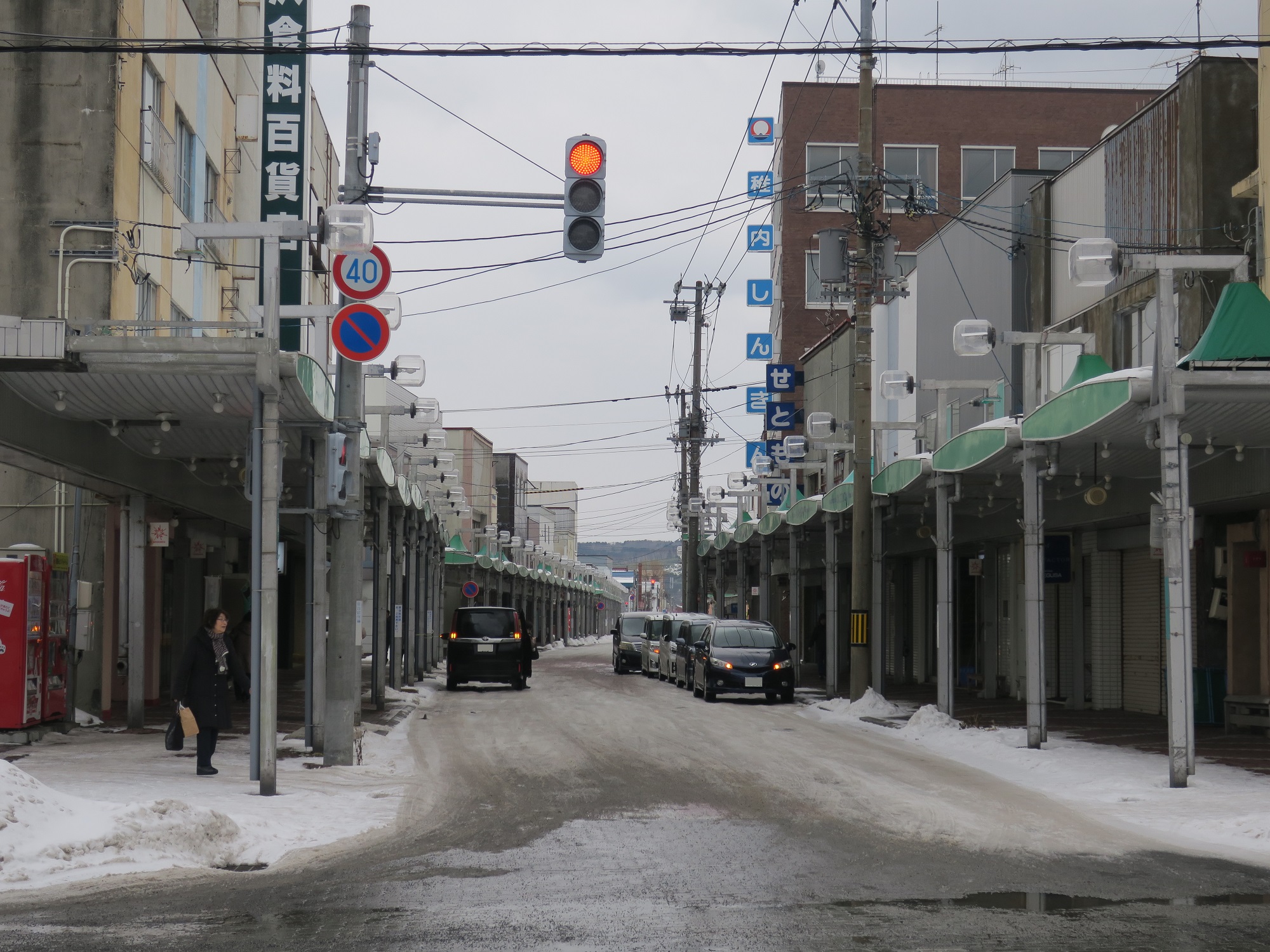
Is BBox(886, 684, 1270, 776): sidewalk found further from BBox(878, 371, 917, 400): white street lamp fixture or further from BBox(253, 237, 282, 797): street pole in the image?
BBox(253, 237, 282, 797): street pole

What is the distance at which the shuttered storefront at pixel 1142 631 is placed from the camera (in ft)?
82.5

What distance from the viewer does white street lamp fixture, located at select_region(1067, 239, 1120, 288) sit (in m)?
14.8

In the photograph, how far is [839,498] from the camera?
2978cm

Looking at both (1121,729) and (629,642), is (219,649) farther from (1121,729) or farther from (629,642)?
(629,642)

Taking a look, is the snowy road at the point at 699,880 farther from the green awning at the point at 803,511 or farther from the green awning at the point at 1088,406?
the green awning at the point at 803,511

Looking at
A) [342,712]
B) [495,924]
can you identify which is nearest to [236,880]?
[495,924]

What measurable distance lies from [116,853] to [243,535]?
24.4m

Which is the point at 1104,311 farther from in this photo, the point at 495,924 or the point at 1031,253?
the point at 495,924

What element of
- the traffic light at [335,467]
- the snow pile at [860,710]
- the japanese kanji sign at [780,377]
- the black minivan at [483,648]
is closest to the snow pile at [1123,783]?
the snow pile at [860,710]

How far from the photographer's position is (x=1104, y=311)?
25.2 metres

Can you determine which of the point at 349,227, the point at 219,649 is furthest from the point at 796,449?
the point at 349,227

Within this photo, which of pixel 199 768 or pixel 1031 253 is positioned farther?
pixel 1031 253

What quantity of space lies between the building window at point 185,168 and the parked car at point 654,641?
1829 centimetres

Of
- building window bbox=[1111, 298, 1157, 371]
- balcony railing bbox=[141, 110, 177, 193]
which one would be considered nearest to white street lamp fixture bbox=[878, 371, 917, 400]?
building window bbox=[1111, 298, 1157, 371]
